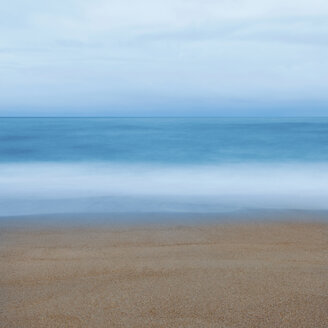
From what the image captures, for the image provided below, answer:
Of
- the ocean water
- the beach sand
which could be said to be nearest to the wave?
the ocean water

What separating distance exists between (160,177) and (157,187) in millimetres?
1873

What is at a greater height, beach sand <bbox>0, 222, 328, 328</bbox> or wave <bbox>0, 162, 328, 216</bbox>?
wave <bbox>0, 162, 328, 216</bbox>

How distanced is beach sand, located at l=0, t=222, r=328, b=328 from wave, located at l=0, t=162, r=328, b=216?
168cm

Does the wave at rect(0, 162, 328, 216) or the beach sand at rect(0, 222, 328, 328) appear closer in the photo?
the beach sand at rect(0, 222, 328, 328)

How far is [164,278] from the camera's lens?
3043mm

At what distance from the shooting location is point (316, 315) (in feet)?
8.21

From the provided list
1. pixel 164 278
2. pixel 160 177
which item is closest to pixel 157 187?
pixel 160 177

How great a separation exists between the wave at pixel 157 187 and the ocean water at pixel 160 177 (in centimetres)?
2

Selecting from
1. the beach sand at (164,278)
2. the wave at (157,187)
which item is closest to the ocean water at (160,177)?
the wave at (157,187)

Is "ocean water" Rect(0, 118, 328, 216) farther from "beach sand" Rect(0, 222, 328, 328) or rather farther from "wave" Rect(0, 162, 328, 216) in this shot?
"beach sand" Rect(0, 222, 328, 328)

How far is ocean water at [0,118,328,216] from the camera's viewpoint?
6.30 meters

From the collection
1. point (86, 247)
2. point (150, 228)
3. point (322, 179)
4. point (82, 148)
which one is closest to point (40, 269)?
point (86, 247)

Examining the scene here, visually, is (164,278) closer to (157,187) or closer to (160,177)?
(157,187)

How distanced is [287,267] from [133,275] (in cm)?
124
